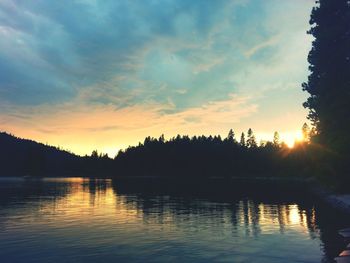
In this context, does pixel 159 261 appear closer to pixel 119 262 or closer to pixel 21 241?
pixel 119 262

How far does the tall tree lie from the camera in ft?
208

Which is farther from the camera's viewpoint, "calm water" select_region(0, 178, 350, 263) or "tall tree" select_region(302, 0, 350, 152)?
"tall tree" select_region(302, 0, 350, 152)

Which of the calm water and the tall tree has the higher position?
the tall tree

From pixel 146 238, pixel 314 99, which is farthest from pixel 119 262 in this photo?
pixel 314 99

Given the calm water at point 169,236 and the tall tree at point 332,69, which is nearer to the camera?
the calm water at point 169,236

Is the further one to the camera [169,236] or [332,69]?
[332,69]

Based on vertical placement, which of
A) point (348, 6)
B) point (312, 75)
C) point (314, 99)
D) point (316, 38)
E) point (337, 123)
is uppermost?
point (348, 6)

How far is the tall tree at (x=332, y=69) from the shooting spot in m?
63.3

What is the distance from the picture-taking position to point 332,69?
6606 centimetres

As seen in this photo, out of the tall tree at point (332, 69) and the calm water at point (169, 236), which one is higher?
the tall tree at point (332, 69)

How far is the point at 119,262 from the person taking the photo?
26031mm

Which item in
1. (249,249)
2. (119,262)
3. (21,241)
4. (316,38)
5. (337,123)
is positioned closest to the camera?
(119,262)

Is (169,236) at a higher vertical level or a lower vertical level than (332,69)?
lower

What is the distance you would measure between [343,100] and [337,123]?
14.1 ft
